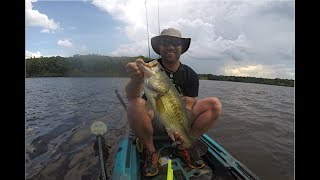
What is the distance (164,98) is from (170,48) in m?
1.27

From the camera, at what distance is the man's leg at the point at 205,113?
4773 millimetres

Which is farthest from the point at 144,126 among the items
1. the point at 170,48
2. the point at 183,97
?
the point at 170,48

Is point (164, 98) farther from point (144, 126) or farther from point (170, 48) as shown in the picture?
point (170, 48)

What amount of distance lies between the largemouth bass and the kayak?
2.54ft

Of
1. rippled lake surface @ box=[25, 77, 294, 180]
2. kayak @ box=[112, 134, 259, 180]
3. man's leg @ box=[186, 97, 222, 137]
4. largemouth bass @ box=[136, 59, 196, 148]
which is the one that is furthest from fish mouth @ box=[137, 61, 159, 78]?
rippled lake surface @ box=[25, 77, 294, 180]

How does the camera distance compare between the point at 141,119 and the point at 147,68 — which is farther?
the point at 141,119

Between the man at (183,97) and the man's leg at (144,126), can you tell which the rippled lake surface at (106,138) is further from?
the man's leg at (144,126)

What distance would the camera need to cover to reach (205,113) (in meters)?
4.79

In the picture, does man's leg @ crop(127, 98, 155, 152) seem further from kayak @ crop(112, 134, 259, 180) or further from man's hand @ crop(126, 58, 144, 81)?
man's hand @ crop(126, 58, 144, 81)

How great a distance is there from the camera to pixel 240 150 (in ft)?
29.7

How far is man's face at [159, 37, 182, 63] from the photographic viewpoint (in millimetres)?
4719

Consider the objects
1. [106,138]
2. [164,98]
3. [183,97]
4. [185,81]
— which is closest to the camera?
[164,98]
